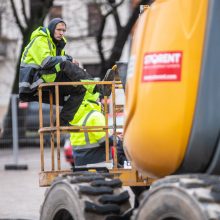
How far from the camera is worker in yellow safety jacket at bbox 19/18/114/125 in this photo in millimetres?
7586

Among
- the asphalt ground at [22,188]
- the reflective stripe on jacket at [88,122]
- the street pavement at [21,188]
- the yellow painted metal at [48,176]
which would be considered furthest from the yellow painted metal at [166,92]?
the street pavement at [21,188]

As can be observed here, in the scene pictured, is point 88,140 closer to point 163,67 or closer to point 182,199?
point 163,67

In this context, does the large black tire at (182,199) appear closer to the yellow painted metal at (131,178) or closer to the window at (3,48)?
the yellow painted metal at (131,178)

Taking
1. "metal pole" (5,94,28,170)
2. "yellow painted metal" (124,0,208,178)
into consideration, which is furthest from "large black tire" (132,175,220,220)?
"metal pole" (5,94,28,170)

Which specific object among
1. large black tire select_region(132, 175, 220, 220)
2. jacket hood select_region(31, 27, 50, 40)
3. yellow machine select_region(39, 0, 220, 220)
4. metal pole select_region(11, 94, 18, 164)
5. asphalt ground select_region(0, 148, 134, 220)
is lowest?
asphalt ground select_region(0, 148, 134, 220)

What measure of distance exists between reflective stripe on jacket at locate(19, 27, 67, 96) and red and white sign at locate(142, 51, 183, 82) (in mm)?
2564

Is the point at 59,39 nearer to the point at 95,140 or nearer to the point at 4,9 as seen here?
the point at 95,140

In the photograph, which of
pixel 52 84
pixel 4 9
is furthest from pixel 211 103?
pixel 4 9

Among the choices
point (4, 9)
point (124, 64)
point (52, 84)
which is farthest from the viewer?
point (4, 9)

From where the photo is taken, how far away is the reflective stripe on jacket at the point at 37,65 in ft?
24.8

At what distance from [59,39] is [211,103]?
3370 millimetres

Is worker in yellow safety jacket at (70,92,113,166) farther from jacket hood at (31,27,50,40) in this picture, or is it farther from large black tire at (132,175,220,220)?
large black tire at (132,175,220,220)

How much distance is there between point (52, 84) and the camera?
7.13m

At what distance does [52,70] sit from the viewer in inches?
299
